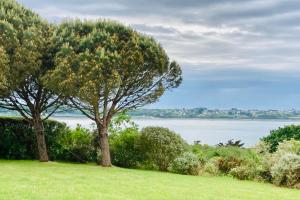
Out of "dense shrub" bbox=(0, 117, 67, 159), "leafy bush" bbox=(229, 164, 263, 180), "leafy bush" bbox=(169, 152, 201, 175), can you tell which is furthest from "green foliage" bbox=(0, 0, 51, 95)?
"leafy bush" bbox=(229, 164, 263, 180)

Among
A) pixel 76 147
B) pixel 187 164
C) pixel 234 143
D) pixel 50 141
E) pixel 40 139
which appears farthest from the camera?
pixel 234 143

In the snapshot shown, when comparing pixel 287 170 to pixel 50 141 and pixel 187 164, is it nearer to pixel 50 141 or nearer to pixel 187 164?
pixel 187 164

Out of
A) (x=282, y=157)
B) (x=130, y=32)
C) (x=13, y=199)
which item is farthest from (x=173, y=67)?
(x=13, y=199)

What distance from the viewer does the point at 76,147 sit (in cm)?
2819

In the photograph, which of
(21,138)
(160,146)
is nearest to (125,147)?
(160,146)

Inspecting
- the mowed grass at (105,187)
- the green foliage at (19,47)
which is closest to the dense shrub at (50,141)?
the green foliage at (19,47)

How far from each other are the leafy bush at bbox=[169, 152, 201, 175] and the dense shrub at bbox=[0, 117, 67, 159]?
21.2 ft

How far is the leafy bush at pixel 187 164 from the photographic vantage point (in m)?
25.7

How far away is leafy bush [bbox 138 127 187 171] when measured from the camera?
2692 cm

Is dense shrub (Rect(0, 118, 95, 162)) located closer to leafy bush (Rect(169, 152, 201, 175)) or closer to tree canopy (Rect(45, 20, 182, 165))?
tree canopy (Rect(45, 20, 182, 165))

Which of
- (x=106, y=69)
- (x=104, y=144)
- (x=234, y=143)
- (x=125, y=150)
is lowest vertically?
(x=125, y=150)

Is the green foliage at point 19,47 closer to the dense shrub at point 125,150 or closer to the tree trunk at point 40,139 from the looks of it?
the tree trunk at point 40,139

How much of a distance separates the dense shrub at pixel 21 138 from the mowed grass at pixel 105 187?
338 centimetres

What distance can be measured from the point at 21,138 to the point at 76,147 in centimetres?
292
